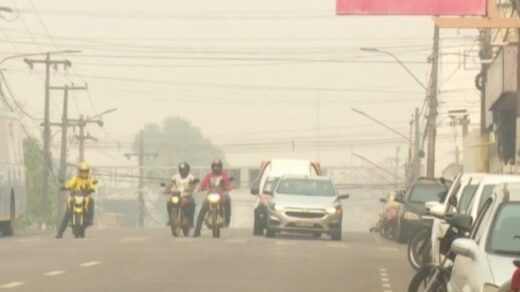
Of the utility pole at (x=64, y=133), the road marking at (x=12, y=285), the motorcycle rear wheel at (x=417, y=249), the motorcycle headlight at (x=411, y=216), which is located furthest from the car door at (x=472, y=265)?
the utility pole at (x=64, y=133)

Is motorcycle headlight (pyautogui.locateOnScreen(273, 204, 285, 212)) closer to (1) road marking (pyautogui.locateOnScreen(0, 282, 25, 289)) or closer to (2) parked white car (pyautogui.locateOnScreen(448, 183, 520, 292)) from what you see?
(1) road marking (pyautogui.locateOnScreen(0, 282, 25, 289))

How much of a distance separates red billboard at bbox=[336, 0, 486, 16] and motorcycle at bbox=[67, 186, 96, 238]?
1062 cm

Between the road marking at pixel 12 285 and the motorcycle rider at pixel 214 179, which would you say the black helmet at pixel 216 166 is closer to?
the motorcycle rider at pixel 214 179

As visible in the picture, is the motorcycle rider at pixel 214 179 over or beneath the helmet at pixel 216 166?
beneath

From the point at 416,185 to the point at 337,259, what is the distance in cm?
1381

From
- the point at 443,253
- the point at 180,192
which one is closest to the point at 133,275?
the point at 443,253

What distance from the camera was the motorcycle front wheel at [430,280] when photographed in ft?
54.0

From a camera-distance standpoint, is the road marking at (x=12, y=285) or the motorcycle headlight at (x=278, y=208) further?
the motorcycle headlight at (x=278, y=208)

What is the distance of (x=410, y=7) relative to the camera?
3133cm

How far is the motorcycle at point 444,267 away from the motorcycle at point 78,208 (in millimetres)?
22171

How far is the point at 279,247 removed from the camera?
34.3 meters

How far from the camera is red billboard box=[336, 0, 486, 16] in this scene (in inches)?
1234

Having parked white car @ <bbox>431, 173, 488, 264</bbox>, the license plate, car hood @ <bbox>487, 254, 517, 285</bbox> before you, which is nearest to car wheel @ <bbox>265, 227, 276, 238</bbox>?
the license plate

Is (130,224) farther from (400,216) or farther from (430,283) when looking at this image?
(430,283)
